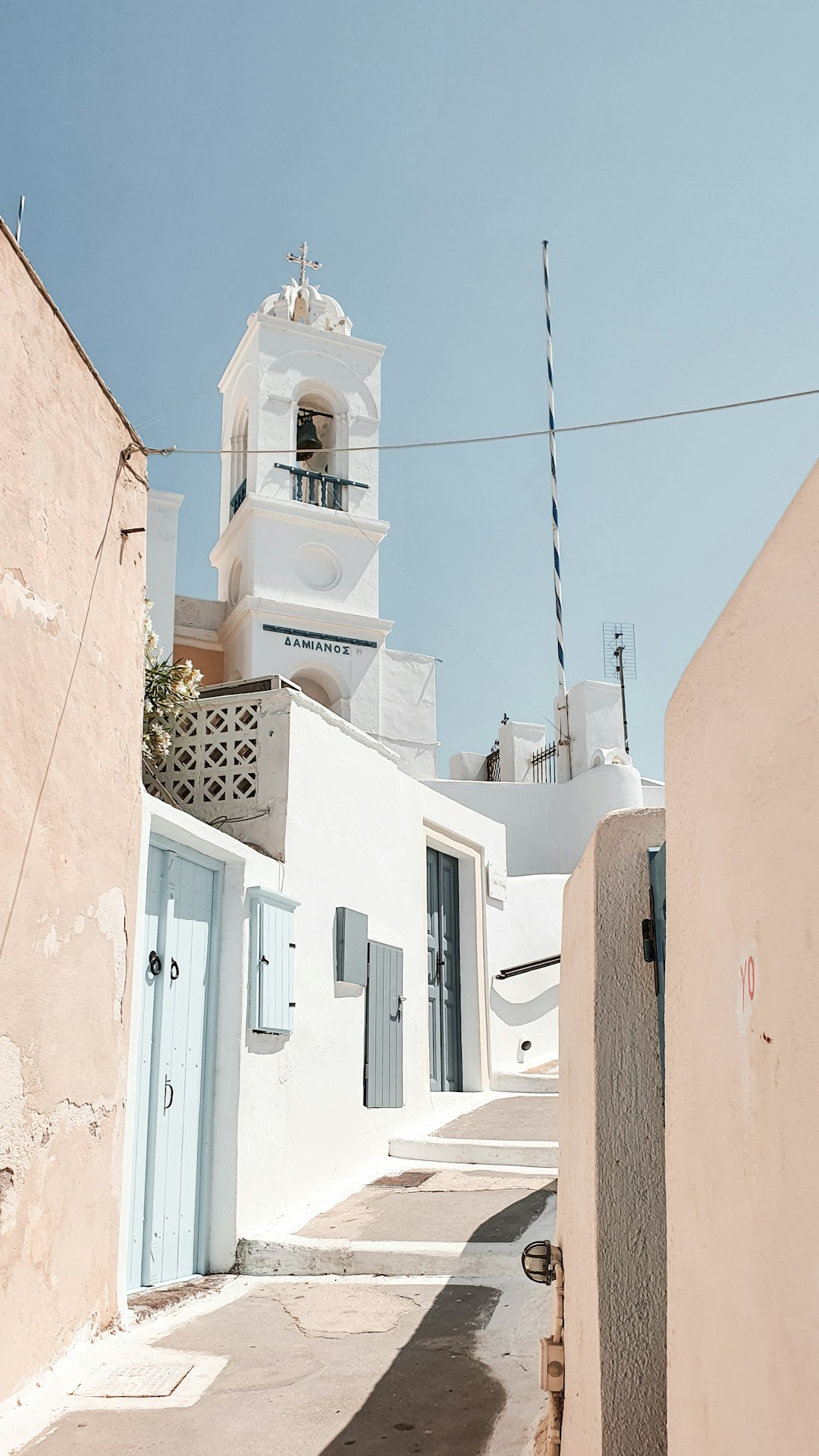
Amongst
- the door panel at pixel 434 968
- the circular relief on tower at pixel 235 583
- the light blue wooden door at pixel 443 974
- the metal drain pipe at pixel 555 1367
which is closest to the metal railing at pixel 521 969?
the light blue wooden door at pixel 443 974

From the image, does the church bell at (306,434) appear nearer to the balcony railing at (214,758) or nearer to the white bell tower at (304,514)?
the white bell tower at (304,514)

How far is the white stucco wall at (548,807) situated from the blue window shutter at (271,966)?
9.63m

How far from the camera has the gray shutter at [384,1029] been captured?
818cm

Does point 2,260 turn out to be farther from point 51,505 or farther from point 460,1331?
point 460,1331

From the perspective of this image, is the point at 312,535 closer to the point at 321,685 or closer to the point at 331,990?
the point at 321,685

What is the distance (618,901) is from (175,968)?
11.0 ft

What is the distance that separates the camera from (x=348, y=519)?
1942 centimetres

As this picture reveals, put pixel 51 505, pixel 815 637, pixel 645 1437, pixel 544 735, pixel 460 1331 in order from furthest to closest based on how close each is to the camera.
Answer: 1. pixel 544 735
2. pixel 460 1331
3. pixel 51 505
4. pixel 645 1437
5. pixel 815 637

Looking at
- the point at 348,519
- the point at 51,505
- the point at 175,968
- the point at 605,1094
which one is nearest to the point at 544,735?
the point at 348,519

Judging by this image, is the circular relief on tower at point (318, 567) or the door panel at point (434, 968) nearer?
the door panel at point (434, 968)

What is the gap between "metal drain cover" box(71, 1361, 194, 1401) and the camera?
3736 millimetres

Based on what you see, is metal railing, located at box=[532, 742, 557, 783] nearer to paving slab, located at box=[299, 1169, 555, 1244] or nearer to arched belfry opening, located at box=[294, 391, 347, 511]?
arched belfry opening, located at box=[294, 391, 347, 511]

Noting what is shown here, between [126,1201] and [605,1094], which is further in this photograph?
[126,1201]

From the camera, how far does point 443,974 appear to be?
10727 millimetres
